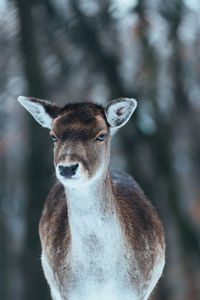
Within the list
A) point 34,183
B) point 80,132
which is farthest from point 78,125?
point 34,183

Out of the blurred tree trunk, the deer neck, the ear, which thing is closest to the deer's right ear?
the ear

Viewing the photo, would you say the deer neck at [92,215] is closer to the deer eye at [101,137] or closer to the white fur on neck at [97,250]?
the white fur on neck at [97,250]

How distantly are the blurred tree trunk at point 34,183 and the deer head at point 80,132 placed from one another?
7.68 metres

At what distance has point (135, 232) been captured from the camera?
758 centimetres

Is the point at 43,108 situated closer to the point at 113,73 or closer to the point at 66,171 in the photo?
the point at 66,171

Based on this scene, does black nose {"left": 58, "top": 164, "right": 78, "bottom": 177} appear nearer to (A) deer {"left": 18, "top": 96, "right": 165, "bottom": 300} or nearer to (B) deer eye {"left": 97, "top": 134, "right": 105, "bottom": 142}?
(A) deer {"left": 18, "top": 96, "right": 165, "bottom": 300}

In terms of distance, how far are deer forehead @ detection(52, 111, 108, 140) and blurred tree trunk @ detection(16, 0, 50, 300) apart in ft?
26.6

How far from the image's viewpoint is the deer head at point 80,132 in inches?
245

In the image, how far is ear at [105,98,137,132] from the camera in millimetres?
7137

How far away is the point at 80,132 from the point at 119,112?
715 mm

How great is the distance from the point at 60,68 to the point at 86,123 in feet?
31.9

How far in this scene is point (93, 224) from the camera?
6855 millimetres

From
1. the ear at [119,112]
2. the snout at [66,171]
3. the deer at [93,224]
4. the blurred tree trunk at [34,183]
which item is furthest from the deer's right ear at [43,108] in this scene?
the blurred tree trunk at [34,183]

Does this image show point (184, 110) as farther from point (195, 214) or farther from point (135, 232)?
point (135, 232)
